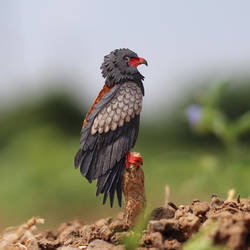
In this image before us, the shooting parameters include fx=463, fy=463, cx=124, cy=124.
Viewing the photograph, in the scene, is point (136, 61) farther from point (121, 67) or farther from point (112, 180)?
point (112, 180)

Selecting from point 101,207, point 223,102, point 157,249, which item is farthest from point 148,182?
point 157,249

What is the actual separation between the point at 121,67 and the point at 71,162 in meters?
4.96

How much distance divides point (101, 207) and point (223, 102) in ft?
10.8

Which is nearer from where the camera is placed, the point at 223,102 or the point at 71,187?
the point at 71,187

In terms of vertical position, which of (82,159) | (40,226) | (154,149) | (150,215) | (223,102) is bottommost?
(150,215)

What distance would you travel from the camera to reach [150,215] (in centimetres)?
246

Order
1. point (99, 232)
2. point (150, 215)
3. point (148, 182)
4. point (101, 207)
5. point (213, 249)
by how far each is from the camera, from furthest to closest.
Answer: point (148, 182) → point (101, 207) → point (150, 215) → point (99, 232) → point (213, 249)

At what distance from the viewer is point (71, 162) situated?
732 cm

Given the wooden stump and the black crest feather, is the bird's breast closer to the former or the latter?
the black crest feather

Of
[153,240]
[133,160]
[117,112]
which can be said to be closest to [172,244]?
[153,240]

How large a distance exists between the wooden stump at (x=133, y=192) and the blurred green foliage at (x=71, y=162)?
Answer: 1333mm

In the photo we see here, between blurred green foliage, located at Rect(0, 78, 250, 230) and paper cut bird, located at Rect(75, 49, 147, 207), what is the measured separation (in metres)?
1.38

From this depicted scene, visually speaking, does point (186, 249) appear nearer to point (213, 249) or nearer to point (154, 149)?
point (213, 249)

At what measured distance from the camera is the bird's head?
8.24 feet
